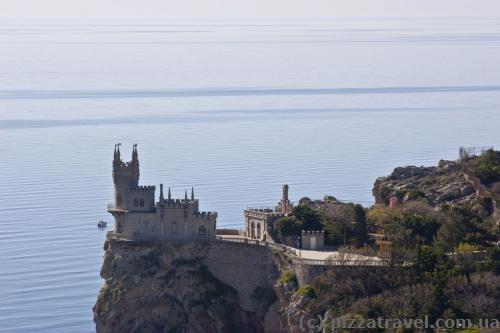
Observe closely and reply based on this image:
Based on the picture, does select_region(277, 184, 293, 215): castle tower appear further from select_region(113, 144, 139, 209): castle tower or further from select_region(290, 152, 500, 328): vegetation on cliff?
select_region(113, 144, 139, 209): castle tower

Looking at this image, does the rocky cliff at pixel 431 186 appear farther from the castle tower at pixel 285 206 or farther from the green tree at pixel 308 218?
the green tree at pixel 308 218

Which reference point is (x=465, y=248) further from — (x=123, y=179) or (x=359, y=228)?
(x=123, y=179)

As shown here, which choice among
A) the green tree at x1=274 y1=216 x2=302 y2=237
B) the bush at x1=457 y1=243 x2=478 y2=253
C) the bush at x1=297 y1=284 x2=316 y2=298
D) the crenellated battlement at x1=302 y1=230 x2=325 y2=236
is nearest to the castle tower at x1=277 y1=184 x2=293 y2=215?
the green tree at x1=274 y1=216 x2=302 y2=237

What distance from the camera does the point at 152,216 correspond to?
279 feet

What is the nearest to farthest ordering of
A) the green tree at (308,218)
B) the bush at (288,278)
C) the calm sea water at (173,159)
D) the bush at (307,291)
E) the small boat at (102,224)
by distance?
the bush at (307,291) < the bush at (288,278) < the green tree at (308,218) < the calm sea water at (173,159) < the small boat at (102,224)

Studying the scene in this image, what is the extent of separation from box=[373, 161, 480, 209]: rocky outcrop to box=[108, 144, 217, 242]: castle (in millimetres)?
14760

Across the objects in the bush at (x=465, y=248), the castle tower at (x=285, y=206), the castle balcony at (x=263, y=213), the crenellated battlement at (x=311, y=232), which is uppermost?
the castle tower at (x=285, y=206)

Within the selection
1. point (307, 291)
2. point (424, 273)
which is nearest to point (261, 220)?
point (307, 291)

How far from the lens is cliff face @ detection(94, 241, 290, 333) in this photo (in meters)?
81.8

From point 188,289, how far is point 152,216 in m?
4.81

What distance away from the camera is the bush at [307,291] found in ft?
252

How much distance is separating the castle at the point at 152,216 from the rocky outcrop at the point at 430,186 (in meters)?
14.8

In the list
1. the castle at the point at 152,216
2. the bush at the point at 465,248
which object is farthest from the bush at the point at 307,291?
the castle at the point at 152,216

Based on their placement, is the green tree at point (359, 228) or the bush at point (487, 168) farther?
the bush at point (487, 168)
